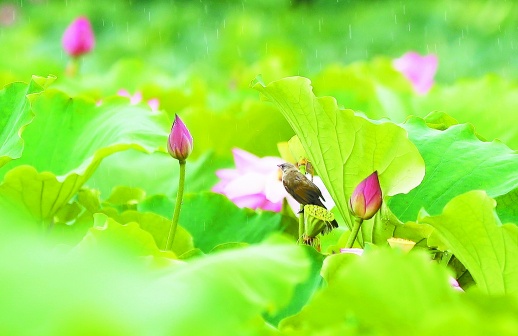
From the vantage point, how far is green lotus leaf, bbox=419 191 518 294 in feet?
2.14

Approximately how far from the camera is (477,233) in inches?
26.2

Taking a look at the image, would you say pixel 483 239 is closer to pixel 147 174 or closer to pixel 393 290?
pixel 393 290

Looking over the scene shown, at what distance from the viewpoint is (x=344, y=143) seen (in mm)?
816

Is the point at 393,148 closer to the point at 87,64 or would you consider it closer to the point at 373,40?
the point at 87,64

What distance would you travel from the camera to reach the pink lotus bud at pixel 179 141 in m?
0.89

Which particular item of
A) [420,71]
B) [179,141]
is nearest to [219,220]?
[179,141]

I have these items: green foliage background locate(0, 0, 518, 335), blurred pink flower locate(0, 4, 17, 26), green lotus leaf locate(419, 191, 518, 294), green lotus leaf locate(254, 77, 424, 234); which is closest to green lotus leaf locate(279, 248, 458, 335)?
green foliage background locate(0, 0, 518, 335)

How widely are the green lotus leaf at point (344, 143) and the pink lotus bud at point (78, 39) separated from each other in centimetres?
166

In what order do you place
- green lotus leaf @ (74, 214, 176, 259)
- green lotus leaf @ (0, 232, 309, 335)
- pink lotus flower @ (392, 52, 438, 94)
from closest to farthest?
green lotus leaf @ (0, 232, 309, 335) < green lotus leaf @ (74, 214, 176, 259) < pink lotus flower @ (392, 52, 438, 94)

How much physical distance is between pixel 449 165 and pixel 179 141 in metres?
0.29

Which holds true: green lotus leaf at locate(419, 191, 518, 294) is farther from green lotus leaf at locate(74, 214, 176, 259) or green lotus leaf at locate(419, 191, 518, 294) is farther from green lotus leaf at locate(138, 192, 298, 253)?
green lotus leaf at locate(138, 192, 298, 253)

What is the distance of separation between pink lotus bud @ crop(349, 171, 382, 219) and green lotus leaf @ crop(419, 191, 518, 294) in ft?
0.27

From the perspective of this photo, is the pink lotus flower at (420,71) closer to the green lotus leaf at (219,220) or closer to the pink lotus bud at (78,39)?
the pink lotus bud at (78,39)

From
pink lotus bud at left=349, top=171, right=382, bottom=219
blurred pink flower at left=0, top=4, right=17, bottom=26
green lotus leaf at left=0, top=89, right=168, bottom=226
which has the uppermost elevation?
pink lotus bud at left=349, top=171, right=382, bottom=219
